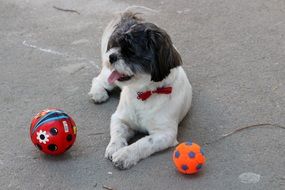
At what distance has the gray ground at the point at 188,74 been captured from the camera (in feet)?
13.1

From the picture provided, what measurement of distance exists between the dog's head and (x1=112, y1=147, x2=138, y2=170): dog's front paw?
1.91 ft

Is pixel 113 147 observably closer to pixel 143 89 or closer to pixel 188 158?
pixel 143 89

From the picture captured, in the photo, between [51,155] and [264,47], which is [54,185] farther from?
[264,47]

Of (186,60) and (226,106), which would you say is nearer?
(226,106)

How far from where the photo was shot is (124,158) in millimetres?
4031

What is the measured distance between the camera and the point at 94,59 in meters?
5.83

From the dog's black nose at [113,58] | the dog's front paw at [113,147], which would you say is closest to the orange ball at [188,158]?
the dog's front paw at [113,147]

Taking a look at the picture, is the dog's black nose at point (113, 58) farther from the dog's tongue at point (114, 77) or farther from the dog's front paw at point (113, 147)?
the dog's front paw at point (113, 147)

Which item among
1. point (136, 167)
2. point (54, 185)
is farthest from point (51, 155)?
point (136, 167)

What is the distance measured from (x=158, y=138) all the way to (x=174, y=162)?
10.8 inches

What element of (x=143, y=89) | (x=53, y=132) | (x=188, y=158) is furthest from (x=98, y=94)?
(x=188, y=158)

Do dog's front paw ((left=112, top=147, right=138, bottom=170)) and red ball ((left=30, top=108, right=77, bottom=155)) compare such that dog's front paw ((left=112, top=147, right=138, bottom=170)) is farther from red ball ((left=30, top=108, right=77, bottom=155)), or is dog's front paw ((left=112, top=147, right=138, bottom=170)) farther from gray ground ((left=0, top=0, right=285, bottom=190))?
A: red ball ((left=30, top=108, right=77, bottom=155))

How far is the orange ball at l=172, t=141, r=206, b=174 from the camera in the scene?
3.84 meters

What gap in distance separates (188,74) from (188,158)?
1706 millimetres
